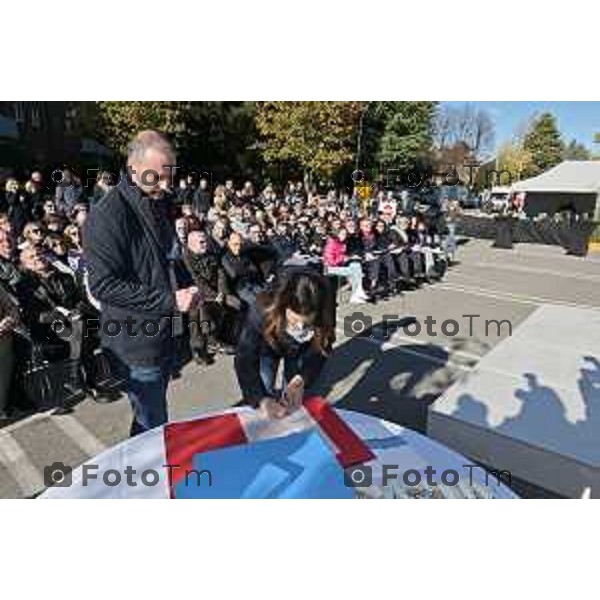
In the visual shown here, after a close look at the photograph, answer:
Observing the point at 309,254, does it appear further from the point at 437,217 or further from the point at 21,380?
the point at 437,217

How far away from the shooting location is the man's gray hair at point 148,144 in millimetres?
2629

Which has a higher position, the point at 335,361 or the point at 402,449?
the point at 402,449

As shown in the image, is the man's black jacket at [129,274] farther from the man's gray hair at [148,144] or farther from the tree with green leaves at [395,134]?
the tree with green leaves at [395,134]

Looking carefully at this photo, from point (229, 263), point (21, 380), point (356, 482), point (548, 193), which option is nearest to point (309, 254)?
point (229, 263)

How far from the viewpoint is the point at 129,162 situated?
269 cm

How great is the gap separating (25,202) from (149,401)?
8358 millimetres

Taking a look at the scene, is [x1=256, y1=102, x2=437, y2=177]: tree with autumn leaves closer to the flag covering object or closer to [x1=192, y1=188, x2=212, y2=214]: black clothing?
[x1=192, y1=188, x2=212, y2=214]: black clothing

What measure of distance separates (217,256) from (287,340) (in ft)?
12.1

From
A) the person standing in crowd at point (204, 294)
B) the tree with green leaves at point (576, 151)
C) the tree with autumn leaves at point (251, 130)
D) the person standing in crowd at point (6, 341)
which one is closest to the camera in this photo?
the person standing in crowd at point (6, 341)

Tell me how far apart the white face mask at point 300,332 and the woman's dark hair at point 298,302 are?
29 millimetres

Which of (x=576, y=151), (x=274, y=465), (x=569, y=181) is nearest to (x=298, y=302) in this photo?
(x=274, y=465)

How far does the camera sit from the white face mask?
9.40ft

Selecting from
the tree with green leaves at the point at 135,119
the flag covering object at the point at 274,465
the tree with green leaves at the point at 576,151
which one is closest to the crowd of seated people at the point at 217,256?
the flag covering object at the point at 274,465

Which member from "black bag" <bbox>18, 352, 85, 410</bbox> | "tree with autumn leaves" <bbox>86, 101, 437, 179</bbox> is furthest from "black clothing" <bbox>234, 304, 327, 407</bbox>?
"tree with autumn leaves" <bbox>86, 101, 437, 179</bbox>
